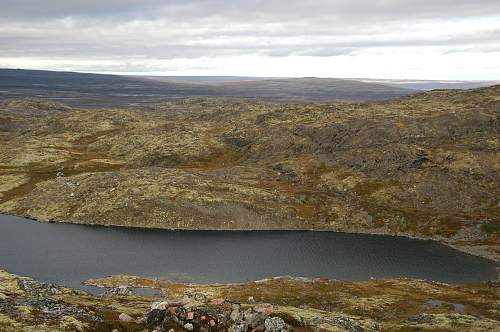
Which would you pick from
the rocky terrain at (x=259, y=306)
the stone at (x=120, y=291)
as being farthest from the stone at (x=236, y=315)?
the stone at (x=120, y=291)

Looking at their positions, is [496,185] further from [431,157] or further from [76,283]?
[76,283]

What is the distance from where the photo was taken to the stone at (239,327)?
4950 cm

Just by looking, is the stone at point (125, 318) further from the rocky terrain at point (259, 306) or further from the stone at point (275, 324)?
the stone at point (275, 324)

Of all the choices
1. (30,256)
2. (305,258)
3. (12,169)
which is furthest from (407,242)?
(12,169)

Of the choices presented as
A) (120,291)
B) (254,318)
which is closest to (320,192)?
(120,291)

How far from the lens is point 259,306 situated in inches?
2167

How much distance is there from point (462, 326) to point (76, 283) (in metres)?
67.0

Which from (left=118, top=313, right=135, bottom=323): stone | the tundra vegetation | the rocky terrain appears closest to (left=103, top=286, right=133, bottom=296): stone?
the rocky terrain

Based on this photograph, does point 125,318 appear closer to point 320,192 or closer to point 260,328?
point 260,328

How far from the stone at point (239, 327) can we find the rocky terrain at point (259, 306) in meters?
0.10

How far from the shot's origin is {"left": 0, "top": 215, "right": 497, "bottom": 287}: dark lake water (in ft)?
341

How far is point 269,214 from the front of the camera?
148 m

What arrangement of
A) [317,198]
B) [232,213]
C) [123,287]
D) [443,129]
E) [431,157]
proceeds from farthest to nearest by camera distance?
[443,129] → [431,157] → [317,198] → [232,213] → [123,287]

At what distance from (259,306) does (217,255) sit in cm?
6234
